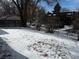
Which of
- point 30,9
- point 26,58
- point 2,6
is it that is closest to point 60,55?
point 26,58

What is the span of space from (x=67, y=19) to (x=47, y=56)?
20.9 meters

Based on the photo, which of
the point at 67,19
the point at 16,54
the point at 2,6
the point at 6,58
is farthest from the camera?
the point at 2,6

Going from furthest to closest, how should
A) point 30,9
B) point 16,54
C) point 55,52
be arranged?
1. point 30,9
2. point 55,52
3. point 16,54

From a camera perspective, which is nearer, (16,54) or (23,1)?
(16,54)

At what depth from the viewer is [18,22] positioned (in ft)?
97.0

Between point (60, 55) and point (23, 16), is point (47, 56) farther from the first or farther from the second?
point (23, 16)

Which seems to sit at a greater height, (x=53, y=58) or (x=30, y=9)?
(x=30, y=9)

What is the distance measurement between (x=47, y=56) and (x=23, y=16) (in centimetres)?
2161

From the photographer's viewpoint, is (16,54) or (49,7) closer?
(16,54)

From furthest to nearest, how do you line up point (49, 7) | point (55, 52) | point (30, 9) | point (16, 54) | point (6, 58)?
point (30, 9) < point (49, 7) < point (55, 52) < point (16, 54) < point (6, 58)

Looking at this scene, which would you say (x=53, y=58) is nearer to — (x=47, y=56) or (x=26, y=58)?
(x=47, y=56)

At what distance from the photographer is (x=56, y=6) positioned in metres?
28.5

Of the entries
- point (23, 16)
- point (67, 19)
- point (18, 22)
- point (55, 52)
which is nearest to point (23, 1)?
point (23, 16)

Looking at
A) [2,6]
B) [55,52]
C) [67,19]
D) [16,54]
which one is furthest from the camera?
[2,6]
